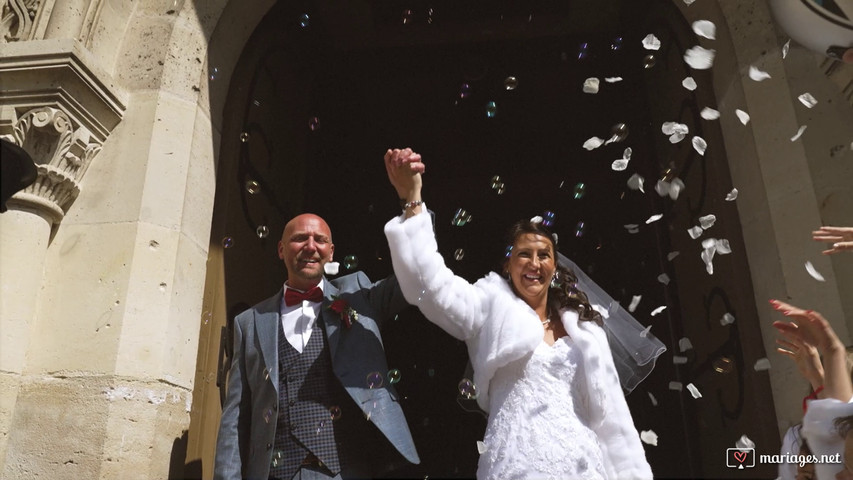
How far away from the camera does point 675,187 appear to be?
12.7 feet

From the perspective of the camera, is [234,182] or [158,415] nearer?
[158,415]

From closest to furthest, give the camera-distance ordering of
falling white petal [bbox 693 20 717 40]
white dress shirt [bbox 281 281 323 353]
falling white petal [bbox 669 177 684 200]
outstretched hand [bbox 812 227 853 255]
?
1. outstretched hand [bbox 812 227 853 255]
2. white dress shirt [bbox 281 281 323 353]
3. falling white petal [bbox 693 20 717 40]
4. falling white petal [bbox 669 177 684 200]

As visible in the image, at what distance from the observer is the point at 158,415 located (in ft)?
8.98

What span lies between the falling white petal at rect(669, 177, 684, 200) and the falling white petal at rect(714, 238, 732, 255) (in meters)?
0.57

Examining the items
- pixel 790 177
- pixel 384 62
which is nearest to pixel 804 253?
pixel 790 177

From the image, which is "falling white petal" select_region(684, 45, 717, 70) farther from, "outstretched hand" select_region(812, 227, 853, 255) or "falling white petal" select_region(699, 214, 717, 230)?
"outstretched hand" select_region(812, 227, 853, 255)

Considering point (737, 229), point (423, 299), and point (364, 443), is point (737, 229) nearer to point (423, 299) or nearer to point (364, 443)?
point (423, 299)

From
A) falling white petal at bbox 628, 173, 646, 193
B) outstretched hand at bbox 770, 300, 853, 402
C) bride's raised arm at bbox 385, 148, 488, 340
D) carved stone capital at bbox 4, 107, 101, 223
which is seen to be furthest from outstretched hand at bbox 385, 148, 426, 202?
falling white petal at bbox 628, 173, 646, 193

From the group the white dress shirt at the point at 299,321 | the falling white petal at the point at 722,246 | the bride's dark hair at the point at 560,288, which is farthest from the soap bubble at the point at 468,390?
the falling white petal at the point at 722,246

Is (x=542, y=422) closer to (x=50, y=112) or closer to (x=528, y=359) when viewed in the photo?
(x=528, y=359)

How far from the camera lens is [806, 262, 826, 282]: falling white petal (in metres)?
2.79

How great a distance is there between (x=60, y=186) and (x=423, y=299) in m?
1.65

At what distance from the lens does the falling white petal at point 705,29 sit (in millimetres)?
3342

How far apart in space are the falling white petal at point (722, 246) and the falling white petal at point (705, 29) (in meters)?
0.94
